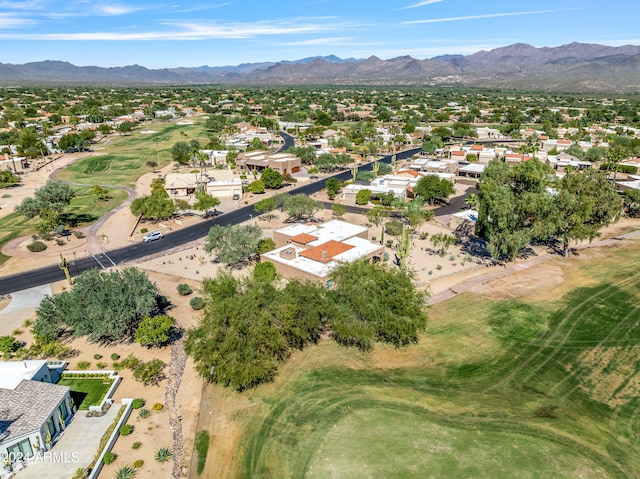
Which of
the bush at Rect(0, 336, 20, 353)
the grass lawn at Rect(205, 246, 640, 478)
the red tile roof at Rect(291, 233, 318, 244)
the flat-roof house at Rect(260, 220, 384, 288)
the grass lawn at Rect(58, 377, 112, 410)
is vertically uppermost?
the red tile roof at Rect(291, 233, 318, 244)

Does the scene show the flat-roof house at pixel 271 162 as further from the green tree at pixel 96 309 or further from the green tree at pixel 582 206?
the green tree at pixel 96 309

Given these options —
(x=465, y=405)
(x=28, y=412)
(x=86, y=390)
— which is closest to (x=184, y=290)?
(x=86, y=390)

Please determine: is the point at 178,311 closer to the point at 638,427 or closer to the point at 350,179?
the point at 638,427

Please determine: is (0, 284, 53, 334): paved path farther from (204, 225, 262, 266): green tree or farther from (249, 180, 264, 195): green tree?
(249, 180, 264, 195): green tree

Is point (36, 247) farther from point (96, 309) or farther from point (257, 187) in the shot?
point (257, 187)

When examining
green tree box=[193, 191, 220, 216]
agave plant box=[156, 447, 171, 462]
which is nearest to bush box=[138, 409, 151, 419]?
agave plant box=[156, 447, 171, 462]

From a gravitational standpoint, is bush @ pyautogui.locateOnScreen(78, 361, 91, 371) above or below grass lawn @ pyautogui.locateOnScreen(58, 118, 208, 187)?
below
